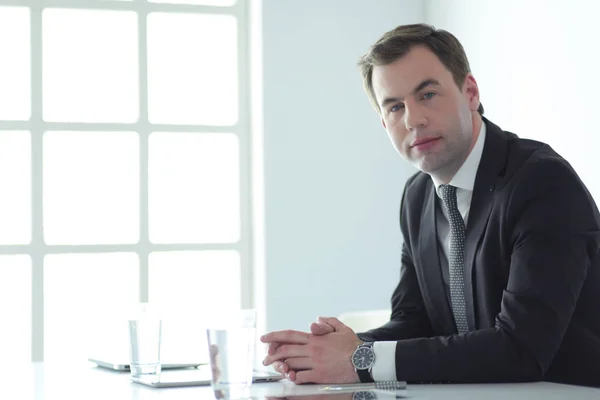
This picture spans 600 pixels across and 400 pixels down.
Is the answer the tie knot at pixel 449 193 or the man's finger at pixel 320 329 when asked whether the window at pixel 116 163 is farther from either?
the man's finger at pixel 320 329

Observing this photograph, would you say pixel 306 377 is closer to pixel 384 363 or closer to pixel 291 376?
pixel 291 376

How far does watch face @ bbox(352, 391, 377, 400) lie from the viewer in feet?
4.29

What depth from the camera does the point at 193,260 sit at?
4457mm

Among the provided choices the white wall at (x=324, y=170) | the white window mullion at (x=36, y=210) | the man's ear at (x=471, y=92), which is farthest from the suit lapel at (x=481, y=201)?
the white window mullion at (x=36, y=210)

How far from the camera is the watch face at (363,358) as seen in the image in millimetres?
1590

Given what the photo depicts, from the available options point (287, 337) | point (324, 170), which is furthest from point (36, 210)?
point (287, 337)

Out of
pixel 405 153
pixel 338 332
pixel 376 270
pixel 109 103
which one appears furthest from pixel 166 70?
pixel 338 332

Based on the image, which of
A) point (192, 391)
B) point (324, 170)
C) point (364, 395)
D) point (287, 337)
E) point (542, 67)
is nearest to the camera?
point (364, 395)

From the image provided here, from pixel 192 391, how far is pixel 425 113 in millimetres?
915

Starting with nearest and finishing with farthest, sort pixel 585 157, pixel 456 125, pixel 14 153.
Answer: pixel 456 125, pixel 585 157, pixel 14 153

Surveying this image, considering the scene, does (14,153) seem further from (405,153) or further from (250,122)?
(405,153)

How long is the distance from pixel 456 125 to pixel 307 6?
7.77 ft

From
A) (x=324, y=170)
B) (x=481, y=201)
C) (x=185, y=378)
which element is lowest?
(x=185, y=378)

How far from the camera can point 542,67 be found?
343cm
